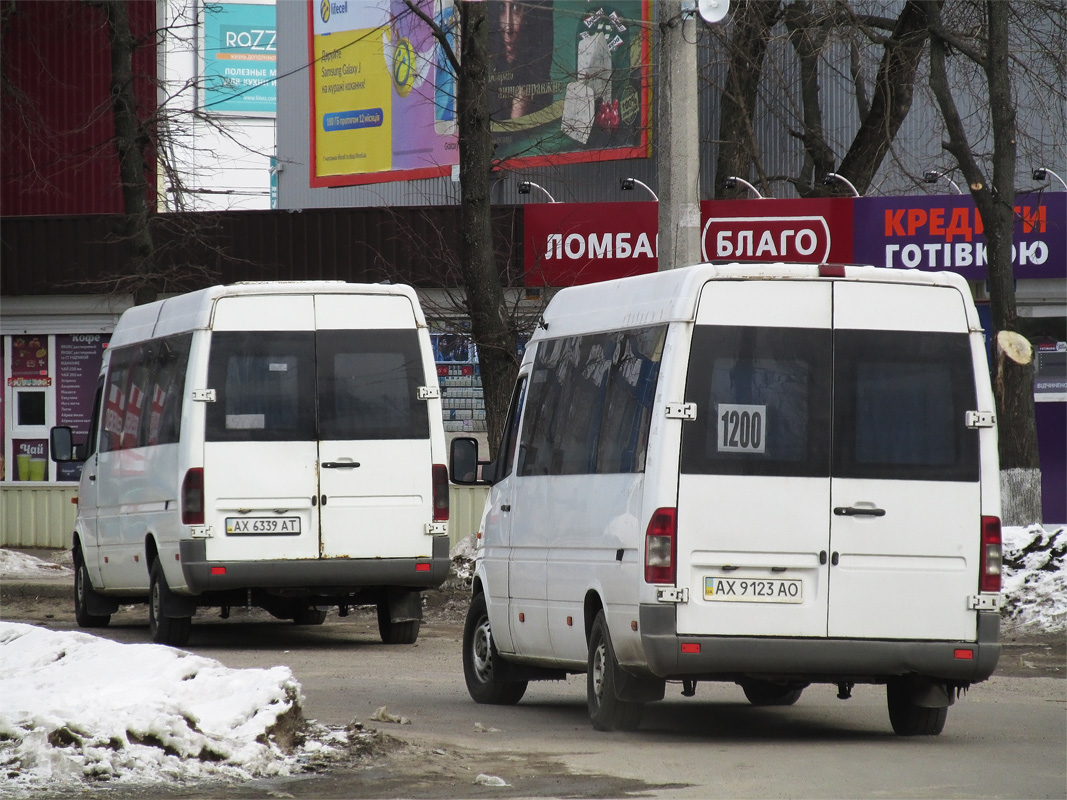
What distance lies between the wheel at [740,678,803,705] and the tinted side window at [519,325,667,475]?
180 cm

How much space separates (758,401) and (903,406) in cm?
72

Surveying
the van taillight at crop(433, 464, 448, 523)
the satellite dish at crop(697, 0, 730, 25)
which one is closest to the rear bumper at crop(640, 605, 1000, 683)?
the van taillight at crop(433, 464, 448, 523)

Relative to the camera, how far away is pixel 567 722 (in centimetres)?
959

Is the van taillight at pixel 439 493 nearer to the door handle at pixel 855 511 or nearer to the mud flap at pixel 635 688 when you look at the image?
the mud flap at pixel 635 688

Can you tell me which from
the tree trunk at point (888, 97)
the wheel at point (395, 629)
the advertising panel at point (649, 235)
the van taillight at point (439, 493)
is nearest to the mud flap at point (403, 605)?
the wheel at point (395, 629)

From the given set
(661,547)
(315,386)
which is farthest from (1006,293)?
(661,547)

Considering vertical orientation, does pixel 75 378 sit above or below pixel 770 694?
above

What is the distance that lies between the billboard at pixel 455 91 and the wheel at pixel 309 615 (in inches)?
571

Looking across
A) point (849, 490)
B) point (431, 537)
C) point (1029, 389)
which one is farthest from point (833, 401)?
point (1029, 389)

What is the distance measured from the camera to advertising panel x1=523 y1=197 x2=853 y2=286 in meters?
23.5

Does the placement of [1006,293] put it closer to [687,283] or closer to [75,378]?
[687,283]

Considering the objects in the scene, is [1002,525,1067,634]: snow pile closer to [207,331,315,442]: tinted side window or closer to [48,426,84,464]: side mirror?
[207,331,315,442]: tinted side window

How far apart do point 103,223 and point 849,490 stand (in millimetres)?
19174

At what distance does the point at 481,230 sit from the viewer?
18.9 metres
